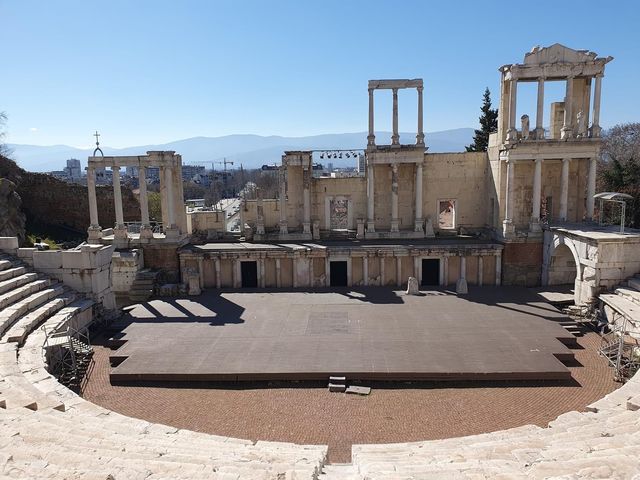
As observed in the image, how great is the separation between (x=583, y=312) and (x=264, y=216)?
17758 millimetres

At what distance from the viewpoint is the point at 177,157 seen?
89.7 ft

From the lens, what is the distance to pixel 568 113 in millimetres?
26375

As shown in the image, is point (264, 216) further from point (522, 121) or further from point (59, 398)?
point (59, 398)

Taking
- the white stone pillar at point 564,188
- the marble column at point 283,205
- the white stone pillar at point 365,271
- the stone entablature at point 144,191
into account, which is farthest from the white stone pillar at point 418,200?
the stone entablature at point 144,191

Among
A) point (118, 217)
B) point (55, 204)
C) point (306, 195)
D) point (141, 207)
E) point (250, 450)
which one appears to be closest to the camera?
point (250, 450)

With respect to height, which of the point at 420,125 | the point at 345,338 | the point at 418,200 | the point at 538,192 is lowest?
the point at 345,338

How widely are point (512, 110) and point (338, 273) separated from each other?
488 inches

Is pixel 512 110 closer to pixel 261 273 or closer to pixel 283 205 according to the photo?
pixel 283 205

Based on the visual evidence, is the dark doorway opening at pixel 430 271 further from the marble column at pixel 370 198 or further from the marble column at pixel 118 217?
the marble column at pixel 118 217

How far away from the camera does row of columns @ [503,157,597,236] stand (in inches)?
1016

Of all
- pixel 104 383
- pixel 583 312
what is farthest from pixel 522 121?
pixel 104 383

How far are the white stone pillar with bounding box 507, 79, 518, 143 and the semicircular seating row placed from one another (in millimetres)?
15497

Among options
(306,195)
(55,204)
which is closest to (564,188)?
(306,195)

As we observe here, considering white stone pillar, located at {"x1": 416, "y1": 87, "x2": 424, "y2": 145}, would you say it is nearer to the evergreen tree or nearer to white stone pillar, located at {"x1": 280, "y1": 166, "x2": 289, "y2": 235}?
white stone pillar, located at {"x1": 280, "y1": 166, "x2": 289, "y2": 235}
